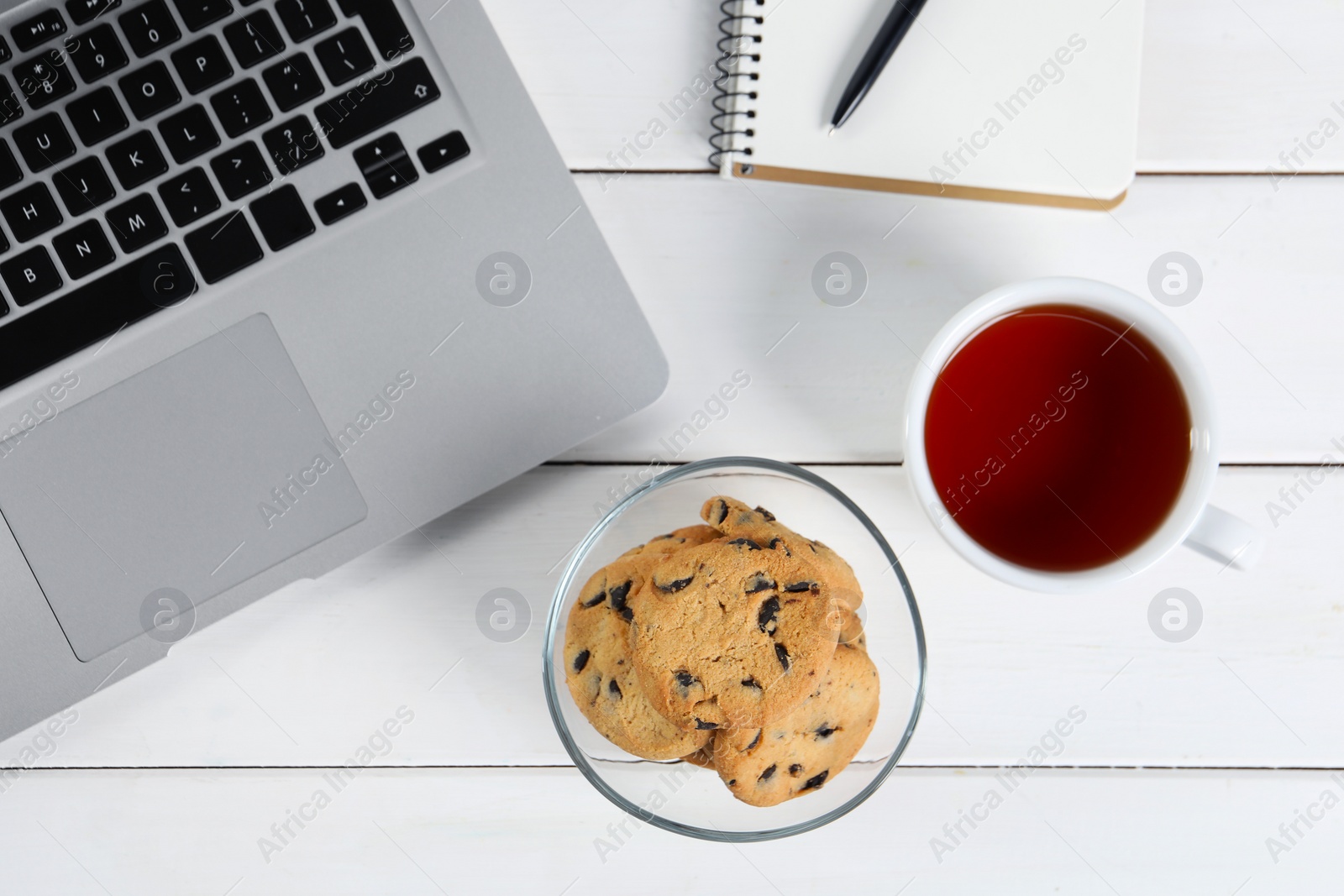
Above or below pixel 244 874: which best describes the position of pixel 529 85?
above

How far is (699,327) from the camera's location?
638 millimetres

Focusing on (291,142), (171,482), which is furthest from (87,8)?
(171,482)

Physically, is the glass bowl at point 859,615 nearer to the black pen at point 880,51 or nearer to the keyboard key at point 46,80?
the black pen at point 880,51

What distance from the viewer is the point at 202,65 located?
0.51 metres

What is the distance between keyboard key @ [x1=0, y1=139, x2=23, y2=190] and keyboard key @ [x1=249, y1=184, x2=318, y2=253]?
0.40 feet

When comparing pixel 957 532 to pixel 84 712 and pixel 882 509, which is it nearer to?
pixel 882 509

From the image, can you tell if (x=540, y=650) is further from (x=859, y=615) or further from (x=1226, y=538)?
(x=1226, y=538)

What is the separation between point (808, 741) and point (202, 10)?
1.74ft

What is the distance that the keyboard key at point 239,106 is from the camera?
0.51 m

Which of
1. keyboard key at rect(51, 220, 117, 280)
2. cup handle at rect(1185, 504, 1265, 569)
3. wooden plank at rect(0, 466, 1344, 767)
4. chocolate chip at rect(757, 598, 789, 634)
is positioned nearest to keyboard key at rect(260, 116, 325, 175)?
keyboard key at rect(51, 220, 117, 280)

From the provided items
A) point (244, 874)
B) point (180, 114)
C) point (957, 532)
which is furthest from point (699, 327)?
point (244, 874)

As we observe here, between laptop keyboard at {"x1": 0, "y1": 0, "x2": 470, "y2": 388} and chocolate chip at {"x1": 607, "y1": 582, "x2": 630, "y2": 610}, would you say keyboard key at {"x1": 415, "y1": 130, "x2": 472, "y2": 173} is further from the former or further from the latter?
chocolate chip at {"x1": 607, "y1": 582, "x2": 630, "y2": 610}

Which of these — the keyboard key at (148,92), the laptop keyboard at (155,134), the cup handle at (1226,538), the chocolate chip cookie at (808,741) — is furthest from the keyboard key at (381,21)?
the cup handle at (1226,538)

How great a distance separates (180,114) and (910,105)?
1.44 ft
